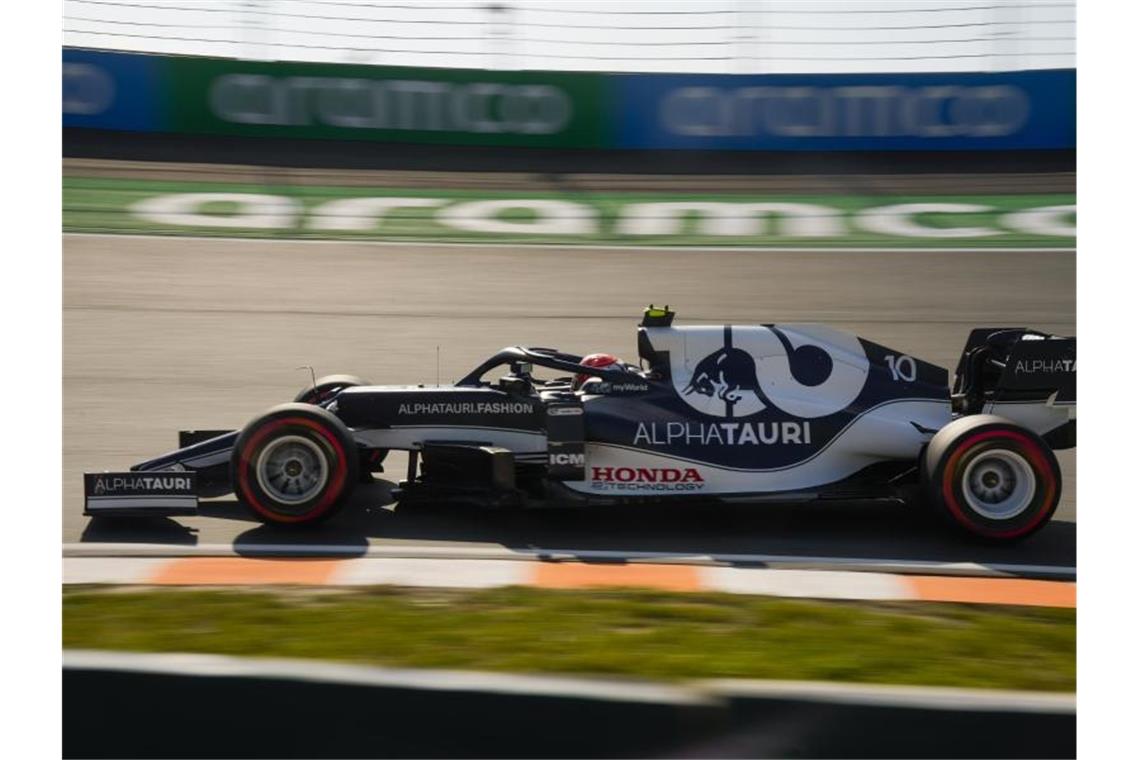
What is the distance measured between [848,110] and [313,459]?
1519cm

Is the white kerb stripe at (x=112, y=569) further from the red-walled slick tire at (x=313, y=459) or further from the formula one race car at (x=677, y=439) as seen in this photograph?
the red-walled slick tire at (x=313, y=459)

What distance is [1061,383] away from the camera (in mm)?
8609

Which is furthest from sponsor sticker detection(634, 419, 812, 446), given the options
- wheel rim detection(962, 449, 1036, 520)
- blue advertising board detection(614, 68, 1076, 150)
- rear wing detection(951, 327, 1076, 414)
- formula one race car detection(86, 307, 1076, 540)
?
blue advertising board detection(614, 68, 1076, 150)

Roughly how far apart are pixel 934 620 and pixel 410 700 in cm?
315

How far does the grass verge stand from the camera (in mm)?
5398

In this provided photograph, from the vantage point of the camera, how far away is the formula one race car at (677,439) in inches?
316

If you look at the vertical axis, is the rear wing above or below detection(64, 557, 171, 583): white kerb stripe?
above

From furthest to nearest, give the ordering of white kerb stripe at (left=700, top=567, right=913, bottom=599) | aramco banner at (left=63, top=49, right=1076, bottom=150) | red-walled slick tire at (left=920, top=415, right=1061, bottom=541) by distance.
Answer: aramco banner at (left=63, top=49, right=1076, bottom=150), red-walled slick tire at (left=920, top=415, right=1061, bottom=541), white kerb stripe at (left=700, top=567, right=913, bottom=599)

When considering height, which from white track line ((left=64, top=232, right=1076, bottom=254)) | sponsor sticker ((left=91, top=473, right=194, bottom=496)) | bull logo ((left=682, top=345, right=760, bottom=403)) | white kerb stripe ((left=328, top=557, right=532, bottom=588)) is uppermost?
white track line ((left=64, top=232, right=1076, bottom=254))

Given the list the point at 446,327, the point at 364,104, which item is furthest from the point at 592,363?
the point at 364,104

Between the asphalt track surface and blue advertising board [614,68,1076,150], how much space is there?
488 cm

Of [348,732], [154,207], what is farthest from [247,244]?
[348,732]

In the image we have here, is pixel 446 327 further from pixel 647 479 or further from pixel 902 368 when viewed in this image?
pixel 902 368

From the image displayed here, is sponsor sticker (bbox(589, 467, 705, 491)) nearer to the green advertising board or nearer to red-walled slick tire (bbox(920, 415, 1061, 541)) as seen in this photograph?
red-walled slick tire (bbox(920, 415, 1061, 541))
